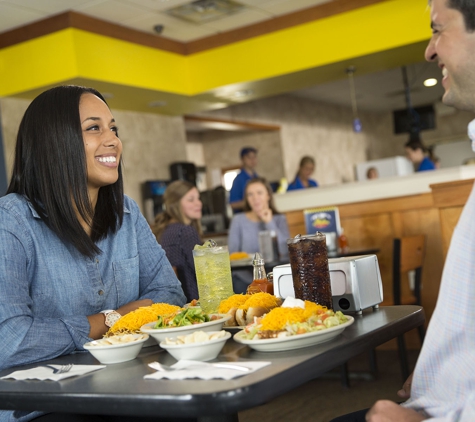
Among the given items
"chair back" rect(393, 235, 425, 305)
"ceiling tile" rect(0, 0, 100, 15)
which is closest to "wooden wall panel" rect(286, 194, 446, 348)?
"chair back" rect(393, 235, 425, 305)

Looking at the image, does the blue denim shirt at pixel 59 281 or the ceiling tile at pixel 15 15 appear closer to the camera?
the blue denim shirt at pixel 59 281

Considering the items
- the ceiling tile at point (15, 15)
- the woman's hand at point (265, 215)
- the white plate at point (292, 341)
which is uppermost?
the ceiling tile at point (15, 15)

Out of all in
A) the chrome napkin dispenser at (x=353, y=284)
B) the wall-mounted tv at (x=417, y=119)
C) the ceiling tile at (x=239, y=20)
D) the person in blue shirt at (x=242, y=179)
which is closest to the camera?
the chrome napkin dispenser at (x=353, y=284)

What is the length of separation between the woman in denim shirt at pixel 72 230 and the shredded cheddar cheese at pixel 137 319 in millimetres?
101

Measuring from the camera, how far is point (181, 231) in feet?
13.5

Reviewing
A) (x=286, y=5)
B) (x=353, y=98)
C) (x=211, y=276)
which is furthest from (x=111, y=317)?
(x=353, y=98)

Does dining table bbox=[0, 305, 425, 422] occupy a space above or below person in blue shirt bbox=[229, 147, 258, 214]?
below

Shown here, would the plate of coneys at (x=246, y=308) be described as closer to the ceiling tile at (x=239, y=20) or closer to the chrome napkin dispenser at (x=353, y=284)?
the chrome napkin dispenser at (x=353, y=284)

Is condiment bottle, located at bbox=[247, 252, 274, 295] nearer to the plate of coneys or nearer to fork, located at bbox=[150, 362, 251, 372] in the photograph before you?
the plate of coneys

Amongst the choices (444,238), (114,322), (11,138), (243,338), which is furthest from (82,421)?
(11,138)

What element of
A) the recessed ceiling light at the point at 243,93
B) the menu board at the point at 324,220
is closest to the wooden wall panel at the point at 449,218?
the menu board at the point at 324,220

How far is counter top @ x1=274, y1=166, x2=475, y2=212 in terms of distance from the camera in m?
5.35

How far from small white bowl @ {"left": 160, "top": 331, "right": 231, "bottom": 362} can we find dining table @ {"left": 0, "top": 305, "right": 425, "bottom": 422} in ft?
0.12

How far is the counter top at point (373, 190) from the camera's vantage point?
535 cm
